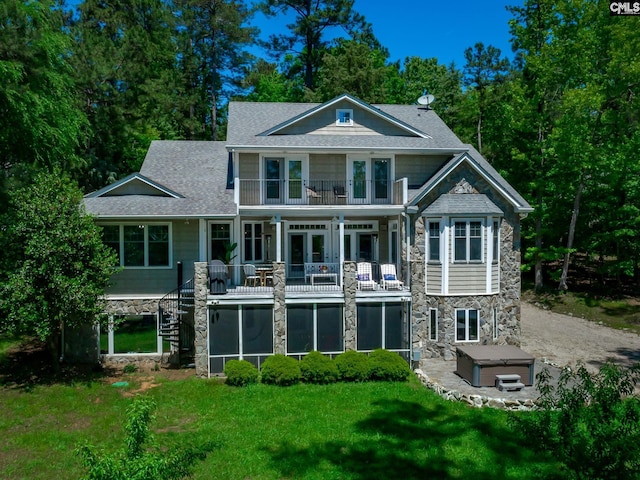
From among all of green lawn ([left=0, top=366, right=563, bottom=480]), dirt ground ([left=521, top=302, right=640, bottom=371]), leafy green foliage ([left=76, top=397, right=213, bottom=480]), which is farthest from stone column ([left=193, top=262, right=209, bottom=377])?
dirt ground ([left=521, top=302, right=640, bottom=371])

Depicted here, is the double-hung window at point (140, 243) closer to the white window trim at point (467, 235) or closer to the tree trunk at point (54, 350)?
the tree trunk at point (54, 350)

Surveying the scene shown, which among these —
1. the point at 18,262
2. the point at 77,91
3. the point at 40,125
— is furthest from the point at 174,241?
the point at 77,91

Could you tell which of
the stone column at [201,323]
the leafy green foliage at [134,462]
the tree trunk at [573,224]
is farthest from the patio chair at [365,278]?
the tree trunk at [573,224]

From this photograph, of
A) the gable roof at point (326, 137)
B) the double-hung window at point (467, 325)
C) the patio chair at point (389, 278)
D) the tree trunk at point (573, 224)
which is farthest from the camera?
the tree trunk at point (573, 224)

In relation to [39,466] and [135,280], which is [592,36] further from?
[39,466]

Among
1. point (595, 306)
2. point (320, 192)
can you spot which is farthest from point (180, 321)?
point (595, 306)
